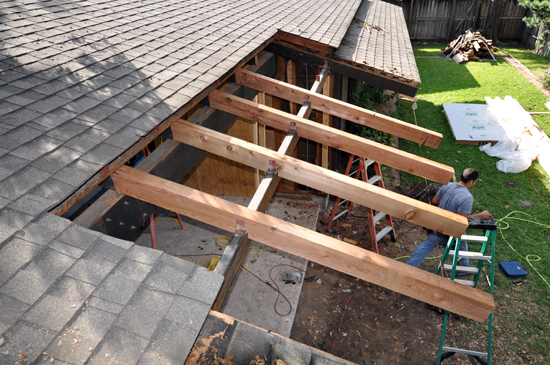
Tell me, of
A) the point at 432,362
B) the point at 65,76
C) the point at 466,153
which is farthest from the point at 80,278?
the point at 466,153

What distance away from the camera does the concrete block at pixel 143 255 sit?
2207mm

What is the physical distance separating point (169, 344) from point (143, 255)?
66 centimetres

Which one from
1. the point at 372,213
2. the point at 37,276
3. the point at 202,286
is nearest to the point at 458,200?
the point at 372,213

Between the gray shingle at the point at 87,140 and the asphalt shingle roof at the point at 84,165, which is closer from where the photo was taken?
the asphalt shingle roof at the point at 84,165

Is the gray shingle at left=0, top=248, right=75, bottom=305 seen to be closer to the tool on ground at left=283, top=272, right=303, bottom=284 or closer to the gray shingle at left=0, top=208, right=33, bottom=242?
the gray shingle at left=0, top=208, right=33, bottom=242

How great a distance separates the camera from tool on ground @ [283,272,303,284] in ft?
21.2

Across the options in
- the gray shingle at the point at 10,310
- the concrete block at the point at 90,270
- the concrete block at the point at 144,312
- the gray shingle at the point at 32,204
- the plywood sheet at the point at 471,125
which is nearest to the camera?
the gray shingle at the point at 10,310

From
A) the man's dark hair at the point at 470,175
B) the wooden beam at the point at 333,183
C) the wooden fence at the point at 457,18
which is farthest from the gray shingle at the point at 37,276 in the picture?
the wooden fence at the point at 457,18

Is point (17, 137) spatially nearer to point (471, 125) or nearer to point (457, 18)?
point (471, 125)

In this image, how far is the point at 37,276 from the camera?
6.46 ft

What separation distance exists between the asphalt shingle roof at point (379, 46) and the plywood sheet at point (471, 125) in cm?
333

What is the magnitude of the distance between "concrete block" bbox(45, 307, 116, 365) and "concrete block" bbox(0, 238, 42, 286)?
501mm

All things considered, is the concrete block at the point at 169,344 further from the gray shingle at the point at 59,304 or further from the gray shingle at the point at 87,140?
the gray shingle at the point at 87,140

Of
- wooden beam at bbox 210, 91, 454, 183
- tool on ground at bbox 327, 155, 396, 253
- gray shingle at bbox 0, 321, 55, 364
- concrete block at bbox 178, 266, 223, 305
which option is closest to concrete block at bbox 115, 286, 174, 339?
concrete block at bbox 178, 266, 223, 305
